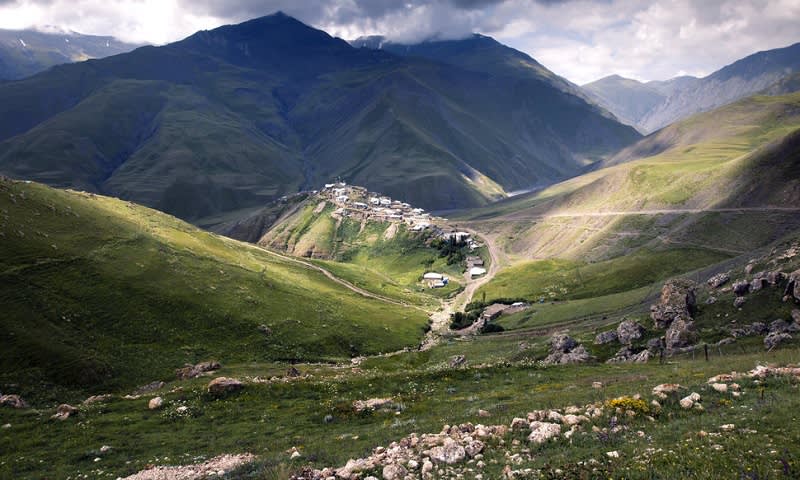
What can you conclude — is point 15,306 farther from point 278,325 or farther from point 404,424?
point 404,424

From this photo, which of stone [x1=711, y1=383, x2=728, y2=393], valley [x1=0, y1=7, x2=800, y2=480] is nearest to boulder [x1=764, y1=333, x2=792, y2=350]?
valley [x1=0, y1=7, x2=800, y2=480]

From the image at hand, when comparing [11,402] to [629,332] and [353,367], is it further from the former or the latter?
[629,332]

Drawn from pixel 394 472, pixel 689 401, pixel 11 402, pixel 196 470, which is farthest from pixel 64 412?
pixel 689 401

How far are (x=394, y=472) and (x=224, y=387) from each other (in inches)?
1254

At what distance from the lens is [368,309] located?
131m

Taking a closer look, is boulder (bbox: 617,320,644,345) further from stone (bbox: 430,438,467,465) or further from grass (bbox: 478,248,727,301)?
grass (bbox: 478,248,727,301)

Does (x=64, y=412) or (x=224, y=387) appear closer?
(x=64, y=412)

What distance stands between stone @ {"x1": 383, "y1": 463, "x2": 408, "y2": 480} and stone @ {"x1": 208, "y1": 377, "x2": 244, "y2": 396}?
101 ft

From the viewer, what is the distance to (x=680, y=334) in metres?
60.8

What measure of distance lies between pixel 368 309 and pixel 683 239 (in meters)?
122

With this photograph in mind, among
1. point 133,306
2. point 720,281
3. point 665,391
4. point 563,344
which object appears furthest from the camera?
point 133,306

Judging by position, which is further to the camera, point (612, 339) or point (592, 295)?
point (592, 295)

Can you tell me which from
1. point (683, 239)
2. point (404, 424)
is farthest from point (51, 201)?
point (683, 239)

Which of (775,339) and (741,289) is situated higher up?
(741,289)
